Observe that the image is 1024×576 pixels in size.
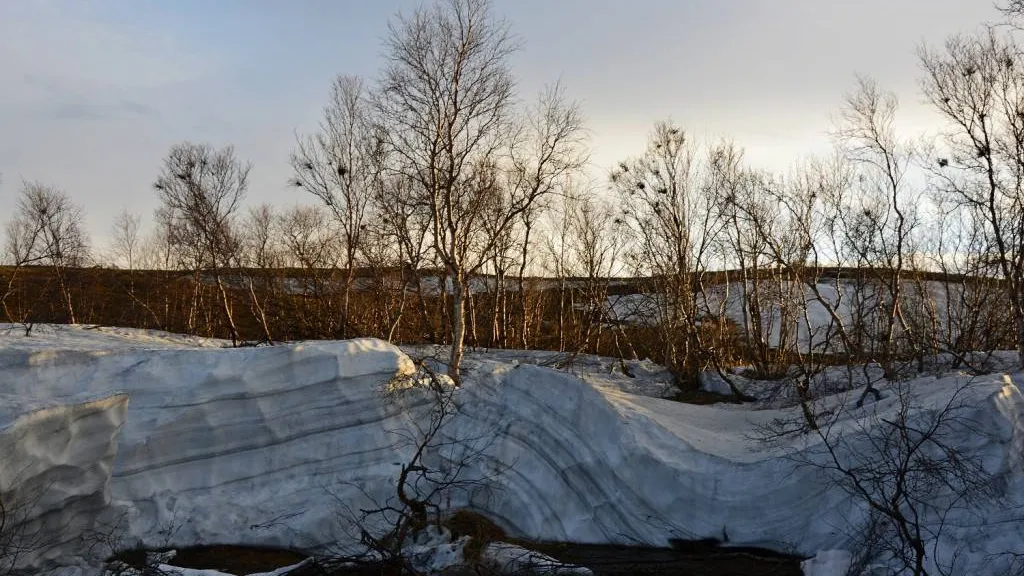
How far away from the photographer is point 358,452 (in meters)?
11.7

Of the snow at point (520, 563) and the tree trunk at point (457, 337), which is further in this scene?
the tree trunk at point (457, 337)

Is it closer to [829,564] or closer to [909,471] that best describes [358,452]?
[829,564]

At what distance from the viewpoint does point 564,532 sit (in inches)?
420

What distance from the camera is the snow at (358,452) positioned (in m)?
9.41

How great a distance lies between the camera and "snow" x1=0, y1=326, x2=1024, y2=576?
9.41m

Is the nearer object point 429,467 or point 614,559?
point 614,559

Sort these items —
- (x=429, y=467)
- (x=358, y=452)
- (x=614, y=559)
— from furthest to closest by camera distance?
1. (x=429, y=467)
2. (x=358, y=452)
3. (x=614, y=559)

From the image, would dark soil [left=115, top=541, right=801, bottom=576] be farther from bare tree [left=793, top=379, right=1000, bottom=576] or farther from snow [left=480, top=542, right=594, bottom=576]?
bare tree [left=793, top=379, right=1000, bottom=576]

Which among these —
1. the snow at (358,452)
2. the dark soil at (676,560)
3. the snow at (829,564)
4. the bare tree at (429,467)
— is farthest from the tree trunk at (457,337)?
the snow at (829,564)

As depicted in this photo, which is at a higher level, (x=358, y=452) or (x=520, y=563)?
(x=358, y=452)

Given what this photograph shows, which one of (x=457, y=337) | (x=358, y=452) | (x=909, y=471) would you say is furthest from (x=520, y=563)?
(x=457, y=337)

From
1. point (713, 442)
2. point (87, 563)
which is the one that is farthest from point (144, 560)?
point (713, 442)

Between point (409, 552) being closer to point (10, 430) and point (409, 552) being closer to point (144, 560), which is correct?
point (144, 560)

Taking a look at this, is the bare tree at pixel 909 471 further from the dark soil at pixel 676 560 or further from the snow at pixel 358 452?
the dark soil at pixel 676 560
